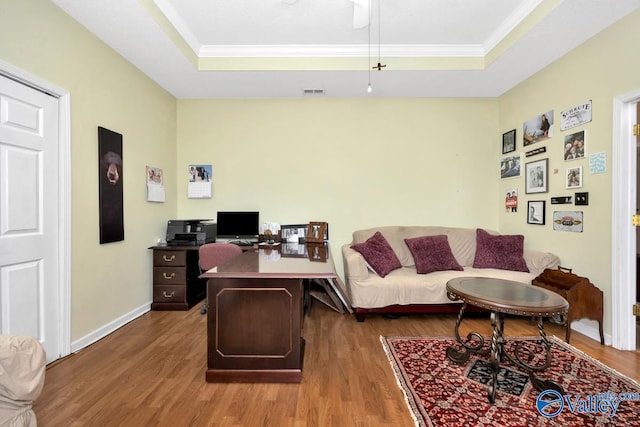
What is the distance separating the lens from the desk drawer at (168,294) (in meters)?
3.49

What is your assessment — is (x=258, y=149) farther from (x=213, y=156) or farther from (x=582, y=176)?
(x=582, y=176)

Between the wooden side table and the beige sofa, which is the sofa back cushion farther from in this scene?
the wooden side table

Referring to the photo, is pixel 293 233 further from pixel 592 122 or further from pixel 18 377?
pixel 592 122

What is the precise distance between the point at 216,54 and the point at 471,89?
3.20 metres

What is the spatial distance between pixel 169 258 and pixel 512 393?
347cm

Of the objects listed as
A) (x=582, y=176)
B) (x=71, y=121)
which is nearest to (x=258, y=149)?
(x=71, y=121)

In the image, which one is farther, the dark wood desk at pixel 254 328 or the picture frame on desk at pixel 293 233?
the picture frame on desk at pixel 293 233

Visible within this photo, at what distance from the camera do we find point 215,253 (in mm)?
3072

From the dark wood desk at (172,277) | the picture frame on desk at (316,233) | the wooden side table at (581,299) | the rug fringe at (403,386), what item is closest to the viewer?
the rug fringe at (403,386)

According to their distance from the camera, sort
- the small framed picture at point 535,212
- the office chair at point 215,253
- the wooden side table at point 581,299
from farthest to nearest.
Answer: the small framed picture at point 535,212 → the office chair at point 215,253 → the wooden side table at point 581,299

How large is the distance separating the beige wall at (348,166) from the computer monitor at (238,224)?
22 cm

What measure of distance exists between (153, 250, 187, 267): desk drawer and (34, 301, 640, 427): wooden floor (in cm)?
76

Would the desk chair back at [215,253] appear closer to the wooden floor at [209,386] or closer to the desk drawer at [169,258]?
the desk drawer at [169,258]

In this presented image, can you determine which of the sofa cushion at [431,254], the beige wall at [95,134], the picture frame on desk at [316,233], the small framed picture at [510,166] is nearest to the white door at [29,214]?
the beige wall at [95,134]
